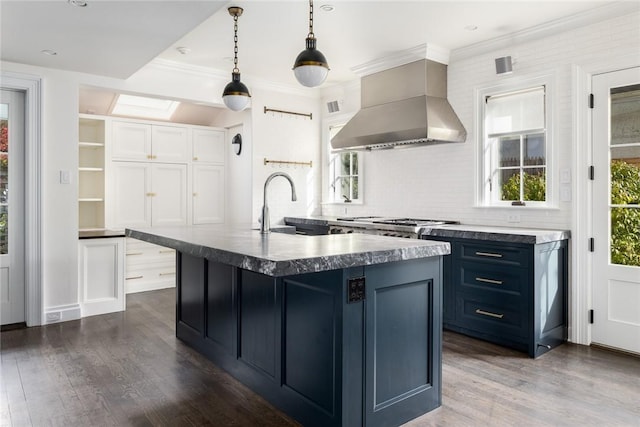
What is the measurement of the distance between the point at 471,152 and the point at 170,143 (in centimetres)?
385

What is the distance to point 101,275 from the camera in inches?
184

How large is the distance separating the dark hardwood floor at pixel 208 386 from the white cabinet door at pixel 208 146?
10.0 feet

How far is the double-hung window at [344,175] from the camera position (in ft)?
19.6

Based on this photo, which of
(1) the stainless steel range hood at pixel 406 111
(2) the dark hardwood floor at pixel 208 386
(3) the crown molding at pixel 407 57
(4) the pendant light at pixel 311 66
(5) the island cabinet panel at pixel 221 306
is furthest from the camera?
(3) the crown molding at pixel 407 57

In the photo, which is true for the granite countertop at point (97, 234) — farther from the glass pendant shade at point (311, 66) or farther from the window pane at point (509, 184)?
the window pane at point (509, 184)

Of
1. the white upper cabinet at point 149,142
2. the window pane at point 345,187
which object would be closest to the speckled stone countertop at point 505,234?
the window pane at point 345,187

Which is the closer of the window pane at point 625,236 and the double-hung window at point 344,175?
the window pane at point 625,236

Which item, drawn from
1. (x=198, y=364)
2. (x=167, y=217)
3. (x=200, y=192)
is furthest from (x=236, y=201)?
(x=198, y=364)

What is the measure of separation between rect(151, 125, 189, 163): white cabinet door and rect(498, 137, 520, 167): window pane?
4.02m

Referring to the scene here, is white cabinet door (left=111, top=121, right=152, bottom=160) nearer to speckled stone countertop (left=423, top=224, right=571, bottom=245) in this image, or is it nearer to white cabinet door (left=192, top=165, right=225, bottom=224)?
white cabinet door (left=192, top=165, right=225, bottom=224)

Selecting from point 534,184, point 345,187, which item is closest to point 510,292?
point 534,184

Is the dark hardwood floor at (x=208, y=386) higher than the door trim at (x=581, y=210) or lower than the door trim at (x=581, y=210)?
lower

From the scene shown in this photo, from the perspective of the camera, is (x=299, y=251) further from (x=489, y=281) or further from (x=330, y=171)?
(x=330, y=171)

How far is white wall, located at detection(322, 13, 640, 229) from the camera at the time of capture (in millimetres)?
3594
